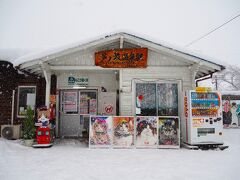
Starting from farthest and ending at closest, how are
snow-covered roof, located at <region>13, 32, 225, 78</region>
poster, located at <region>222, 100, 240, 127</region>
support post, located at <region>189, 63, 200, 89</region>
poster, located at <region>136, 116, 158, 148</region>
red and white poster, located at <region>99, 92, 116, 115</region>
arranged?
poster, located at <region>222, 100, 240, 127</region>, red and white poster, located at <region>99, 92, 116, 115</region>, support post, located at <region>189, 63, 200, 89</region>, snow-covered roof, located at <region>13, 32, 225, 78</region>, poster, located at <region>136, 116, 158, 148</region>

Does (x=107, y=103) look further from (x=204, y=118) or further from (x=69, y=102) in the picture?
(x=204, y=118)

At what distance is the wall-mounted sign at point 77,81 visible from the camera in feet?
36.1

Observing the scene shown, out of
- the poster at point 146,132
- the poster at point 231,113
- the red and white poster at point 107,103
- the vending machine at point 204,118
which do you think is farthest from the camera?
the poster at point 231,113

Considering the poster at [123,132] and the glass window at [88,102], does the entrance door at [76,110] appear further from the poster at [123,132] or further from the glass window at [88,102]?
the poster at [123,132]

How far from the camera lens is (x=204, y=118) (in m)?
8.16

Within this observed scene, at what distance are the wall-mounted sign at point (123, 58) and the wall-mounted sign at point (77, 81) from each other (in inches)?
88.5

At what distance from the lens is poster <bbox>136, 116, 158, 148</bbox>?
8.20 meters

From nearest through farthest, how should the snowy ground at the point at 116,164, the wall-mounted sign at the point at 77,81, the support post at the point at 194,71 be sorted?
1. the snowy ground at the point at 116,164
2. the support post at the point at 194,71
3. the wall-mounted sign at the point at 77,81

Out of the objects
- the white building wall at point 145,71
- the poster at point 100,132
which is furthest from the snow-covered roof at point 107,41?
the poster at point 100,132

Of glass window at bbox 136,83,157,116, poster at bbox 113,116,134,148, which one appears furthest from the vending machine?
poster at bbox 113,116,134,148

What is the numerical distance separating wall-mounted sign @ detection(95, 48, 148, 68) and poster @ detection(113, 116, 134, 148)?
2.09m

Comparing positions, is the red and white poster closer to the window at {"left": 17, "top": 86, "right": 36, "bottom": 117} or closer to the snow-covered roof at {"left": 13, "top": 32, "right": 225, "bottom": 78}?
the snow-covered roof at {"left": 13, "top": 32, "right": 225, "bottom": 78}

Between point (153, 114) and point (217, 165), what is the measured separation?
12.1ft

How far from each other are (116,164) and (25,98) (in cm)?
732
